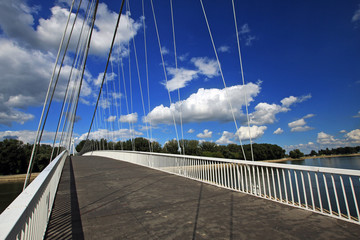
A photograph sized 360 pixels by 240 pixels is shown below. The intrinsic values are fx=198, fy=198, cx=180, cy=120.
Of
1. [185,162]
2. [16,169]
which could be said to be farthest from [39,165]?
[185,162]

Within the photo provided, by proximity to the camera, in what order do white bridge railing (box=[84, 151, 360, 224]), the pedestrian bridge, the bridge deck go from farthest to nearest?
white bridge railing (box=[84, 151, 360, 224])
the bridge deck
the pedestrian bridge

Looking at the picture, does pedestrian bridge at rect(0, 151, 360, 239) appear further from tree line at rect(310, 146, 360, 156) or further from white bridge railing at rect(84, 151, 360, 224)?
tree line at rect(310, 146, 360, 156)

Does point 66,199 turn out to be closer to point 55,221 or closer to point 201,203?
point 55,221

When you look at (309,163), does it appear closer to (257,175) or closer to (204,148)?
(257,175)

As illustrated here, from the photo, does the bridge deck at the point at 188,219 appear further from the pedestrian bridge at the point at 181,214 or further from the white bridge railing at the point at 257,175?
the white bridge railing at the point at 257,175

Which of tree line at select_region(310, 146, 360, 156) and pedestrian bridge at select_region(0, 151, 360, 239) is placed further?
tree line at select_region(310, 146, 360, 156)

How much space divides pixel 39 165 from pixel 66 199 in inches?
2420

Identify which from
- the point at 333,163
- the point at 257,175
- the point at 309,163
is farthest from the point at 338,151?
the point at 257,175

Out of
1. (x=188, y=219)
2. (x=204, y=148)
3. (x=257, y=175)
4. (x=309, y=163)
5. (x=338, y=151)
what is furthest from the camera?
(x=204, y=148)

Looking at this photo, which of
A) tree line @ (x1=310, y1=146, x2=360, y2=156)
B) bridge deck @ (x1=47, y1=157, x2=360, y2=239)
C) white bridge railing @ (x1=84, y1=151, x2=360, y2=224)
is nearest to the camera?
bridge deck @ (x1=47, y1=157, x2=360, y2=239)

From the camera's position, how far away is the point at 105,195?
4746 millimetres

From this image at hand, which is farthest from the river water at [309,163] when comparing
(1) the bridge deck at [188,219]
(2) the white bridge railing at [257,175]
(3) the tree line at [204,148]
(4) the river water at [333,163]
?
(3) the tree line at [204,148]

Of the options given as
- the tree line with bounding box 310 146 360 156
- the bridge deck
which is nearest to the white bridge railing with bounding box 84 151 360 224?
the bridge deck

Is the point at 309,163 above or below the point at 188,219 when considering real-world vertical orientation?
above
